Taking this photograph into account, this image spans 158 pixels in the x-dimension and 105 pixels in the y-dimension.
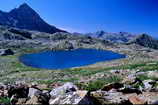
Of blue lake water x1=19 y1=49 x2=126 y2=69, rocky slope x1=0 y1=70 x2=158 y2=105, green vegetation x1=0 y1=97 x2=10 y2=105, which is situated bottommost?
blue lake water x1=19 y1=49 x2=126 y2=69

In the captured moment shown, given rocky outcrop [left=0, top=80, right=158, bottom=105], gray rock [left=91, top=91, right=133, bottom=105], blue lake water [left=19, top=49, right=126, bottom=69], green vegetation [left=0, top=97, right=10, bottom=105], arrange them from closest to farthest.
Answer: rocky outcrop [left=0, top=80, right=158, bottom=105] < gray rock [left=91, top=91, right=133, bottom=105] < green vegetation [left=0, top=97, right=10, bottom=105] < blue lake water [left=19, top=49, right=126, bottom=69]

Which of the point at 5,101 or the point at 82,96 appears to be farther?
the point at 5,101

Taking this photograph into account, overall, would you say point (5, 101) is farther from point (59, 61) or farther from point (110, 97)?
point (59, 61)

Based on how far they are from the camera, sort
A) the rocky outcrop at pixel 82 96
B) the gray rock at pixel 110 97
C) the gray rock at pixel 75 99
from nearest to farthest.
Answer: the gray rock at pixel 75 99, the rocky outcrop at pixel 82 96, the gray rock at pixel 110 97

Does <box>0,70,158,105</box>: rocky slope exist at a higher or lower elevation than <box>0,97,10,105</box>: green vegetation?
higher

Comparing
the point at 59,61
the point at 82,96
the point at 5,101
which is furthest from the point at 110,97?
the point at 59,61

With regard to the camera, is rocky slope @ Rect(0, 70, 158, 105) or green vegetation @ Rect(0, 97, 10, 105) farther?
green vegetation @ Rect(0, 97, 10, 105)

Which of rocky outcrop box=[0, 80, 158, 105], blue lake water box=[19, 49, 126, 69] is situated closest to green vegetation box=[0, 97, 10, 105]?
rocky outcrop box=[0, 80, 158, 105]

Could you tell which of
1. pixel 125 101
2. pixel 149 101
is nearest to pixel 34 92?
pixel 125 101

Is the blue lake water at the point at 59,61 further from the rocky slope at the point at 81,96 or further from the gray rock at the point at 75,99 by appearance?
the gray rock at the point at 75,99

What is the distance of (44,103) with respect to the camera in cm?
1424

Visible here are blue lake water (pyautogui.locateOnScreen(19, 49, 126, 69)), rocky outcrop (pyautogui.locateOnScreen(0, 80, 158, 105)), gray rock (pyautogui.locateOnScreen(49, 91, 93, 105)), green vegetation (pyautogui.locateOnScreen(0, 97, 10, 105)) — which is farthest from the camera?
blue lake water (pyautogui.locateOnScreen(19, 49, 126, 69))

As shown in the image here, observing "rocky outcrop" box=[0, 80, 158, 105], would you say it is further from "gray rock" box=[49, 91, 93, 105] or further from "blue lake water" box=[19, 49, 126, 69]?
"blue lake water" box=[19, 49, 126, 69]

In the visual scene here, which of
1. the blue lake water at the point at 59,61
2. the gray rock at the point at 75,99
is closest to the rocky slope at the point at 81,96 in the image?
the gray rock at the point at 75,99
